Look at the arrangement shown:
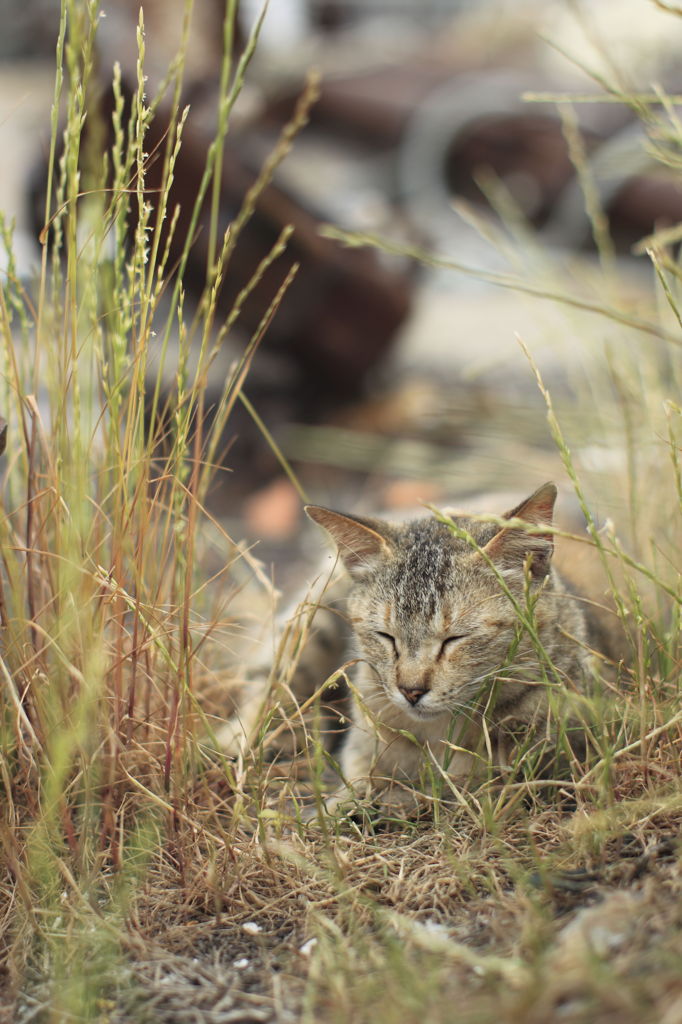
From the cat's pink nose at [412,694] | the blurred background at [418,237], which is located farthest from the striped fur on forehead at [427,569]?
the blurred background at [418,237]

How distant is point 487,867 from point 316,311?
11.7 feet

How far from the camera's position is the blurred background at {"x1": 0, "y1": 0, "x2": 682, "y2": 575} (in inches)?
139

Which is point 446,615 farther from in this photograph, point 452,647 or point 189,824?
point 189,824

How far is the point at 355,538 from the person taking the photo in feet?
7.02

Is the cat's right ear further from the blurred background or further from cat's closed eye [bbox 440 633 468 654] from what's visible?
the blurred background

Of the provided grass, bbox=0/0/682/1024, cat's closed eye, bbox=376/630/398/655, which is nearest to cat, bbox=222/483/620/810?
cat's closed eye, bbox=376/630/398/655

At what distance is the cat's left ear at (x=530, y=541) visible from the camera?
1.85 meters

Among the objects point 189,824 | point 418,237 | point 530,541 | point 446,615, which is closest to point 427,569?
point 446,615

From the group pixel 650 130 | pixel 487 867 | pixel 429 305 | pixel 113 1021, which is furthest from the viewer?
pixel 429 305

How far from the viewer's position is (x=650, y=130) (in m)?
2.30

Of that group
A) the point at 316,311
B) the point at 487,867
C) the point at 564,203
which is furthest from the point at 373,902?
the point at 564,203

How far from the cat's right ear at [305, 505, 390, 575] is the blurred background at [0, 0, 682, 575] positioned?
0.49 meters

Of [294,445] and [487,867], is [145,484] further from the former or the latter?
[294,445]

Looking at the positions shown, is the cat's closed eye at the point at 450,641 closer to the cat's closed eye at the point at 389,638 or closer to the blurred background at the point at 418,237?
the cat's closed eye at the point at 389,638
